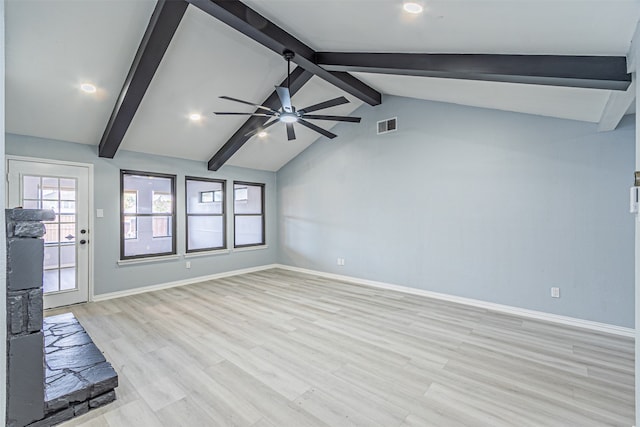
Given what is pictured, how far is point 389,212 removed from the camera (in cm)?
522

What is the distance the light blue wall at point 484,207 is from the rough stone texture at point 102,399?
4.11 metres

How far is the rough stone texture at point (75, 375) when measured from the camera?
2.00 m

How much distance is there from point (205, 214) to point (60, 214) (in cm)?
232

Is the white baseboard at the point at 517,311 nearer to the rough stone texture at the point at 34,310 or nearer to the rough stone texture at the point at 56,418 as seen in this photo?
the rough stone texture at the point at 56,418

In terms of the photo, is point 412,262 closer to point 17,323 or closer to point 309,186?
point 309,186

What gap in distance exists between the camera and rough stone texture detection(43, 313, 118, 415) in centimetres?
200

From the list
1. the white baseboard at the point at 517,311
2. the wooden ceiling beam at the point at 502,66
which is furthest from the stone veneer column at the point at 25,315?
the white baseboard at the point at 517,311

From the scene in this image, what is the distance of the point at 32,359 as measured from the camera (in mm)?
1853

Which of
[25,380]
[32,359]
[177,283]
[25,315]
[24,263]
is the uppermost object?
[24,263]

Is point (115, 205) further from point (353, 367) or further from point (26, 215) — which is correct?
point (353, 367)

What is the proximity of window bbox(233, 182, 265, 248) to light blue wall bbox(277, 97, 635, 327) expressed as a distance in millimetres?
1690

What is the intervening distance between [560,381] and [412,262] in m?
2.62

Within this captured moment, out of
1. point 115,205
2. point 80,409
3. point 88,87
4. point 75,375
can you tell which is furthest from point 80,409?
point 115,205

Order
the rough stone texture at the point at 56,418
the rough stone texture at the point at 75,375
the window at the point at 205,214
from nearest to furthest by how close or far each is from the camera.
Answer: the rough stone texture at the point at 56,418
the rough stone texture at the point at 75,375
the window at the point at 205,214
